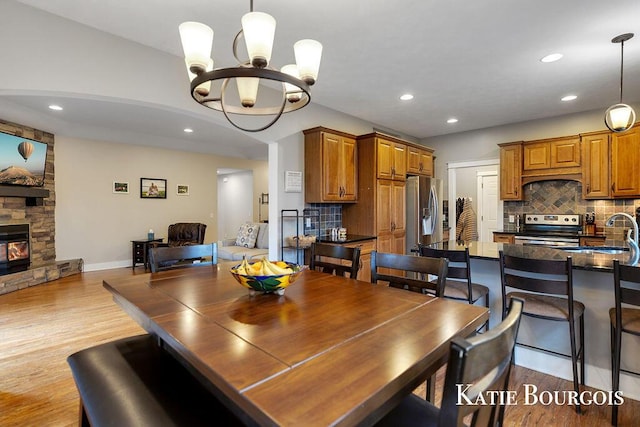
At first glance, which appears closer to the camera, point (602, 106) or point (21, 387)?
point (21, 387)

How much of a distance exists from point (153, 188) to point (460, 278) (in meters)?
6.95

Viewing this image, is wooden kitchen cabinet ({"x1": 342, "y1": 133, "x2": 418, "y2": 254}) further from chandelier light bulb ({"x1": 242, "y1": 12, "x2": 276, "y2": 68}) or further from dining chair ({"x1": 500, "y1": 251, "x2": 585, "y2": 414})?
chandelier light bulb ({"x1": 242, "y1": 12, "x2": 276, "y2": 68})

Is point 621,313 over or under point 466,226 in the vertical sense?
under

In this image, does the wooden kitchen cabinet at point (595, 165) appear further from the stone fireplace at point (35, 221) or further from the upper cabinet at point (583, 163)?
the stone fireplace at point (35, 221)

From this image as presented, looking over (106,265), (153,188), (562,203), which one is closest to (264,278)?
(562,203)

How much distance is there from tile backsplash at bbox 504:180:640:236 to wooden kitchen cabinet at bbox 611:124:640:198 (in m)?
0.34

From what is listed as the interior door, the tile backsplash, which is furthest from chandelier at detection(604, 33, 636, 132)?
the interior door

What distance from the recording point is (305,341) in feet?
3.21

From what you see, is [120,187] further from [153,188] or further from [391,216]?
[391,216]

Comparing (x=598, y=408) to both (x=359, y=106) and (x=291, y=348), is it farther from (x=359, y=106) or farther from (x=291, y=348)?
(x=359, y=106)

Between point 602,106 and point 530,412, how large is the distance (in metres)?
4.73

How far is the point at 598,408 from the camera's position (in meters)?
1.92

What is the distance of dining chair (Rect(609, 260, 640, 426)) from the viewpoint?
165 cm

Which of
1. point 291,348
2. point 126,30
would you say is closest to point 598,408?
point 291,348
